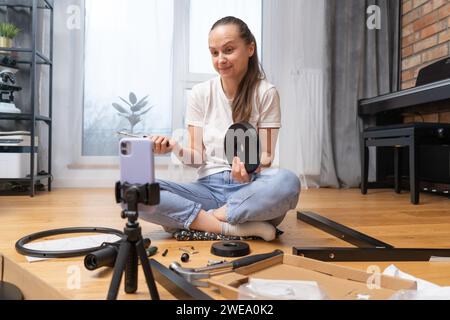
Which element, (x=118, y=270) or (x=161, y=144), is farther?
(x=161, y=144)

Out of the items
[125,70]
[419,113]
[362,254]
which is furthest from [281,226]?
[419,113]

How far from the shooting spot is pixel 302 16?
2.52 m

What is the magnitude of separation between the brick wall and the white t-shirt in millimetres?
1583

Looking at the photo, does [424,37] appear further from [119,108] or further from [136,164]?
[136,164]

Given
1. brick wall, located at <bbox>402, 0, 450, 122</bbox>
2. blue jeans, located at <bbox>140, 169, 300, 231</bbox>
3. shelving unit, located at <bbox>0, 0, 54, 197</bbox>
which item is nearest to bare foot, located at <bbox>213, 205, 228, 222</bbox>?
blue jeans, located at <bbox>140, 169, 300, 231</bbox>

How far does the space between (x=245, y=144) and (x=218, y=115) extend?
8.7 inches

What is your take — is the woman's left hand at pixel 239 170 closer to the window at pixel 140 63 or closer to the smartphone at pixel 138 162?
the smartphone at pixel 138 162

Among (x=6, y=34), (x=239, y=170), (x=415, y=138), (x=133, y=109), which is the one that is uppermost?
(x=6, y=34)

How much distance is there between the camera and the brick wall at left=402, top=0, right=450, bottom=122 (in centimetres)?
232

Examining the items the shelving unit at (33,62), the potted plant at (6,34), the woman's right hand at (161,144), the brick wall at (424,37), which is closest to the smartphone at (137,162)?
the woman's right hand at (161,144)

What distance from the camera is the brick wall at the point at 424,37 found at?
232cm

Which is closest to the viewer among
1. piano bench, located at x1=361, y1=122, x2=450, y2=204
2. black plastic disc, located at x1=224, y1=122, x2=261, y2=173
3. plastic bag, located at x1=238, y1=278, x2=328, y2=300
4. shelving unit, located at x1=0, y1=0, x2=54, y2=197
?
plastic bag, located at x1=238, y1=278, x2=328, y2=300

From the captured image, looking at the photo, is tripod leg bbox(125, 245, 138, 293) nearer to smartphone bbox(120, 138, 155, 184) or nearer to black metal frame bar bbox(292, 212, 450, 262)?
smartphone bbox(120, 138, 155, 184)

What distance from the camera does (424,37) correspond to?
2.48m
